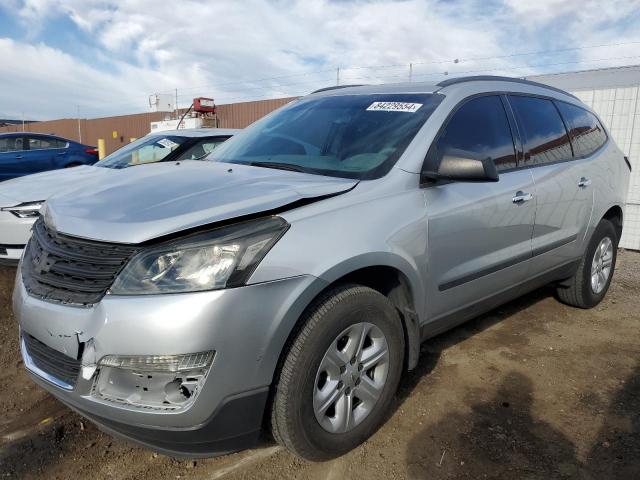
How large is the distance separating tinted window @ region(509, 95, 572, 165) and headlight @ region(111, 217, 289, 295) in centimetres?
230

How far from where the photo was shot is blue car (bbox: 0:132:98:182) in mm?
10008

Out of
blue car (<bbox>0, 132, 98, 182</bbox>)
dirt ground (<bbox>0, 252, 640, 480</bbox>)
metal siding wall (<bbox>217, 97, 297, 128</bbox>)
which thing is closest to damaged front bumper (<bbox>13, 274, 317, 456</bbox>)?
dirt ground (<bbox>0, 252, 640, 480</bbox>)

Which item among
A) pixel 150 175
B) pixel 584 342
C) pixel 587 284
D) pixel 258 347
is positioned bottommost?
pixel 584 342

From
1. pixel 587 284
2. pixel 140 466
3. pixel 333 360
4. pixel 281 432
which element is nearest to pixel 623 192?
pixel 587 284

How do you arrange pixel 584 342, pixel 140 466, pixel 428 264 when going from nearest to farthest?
pixel 140 466 < pixel 428 264 < pixel 584 342

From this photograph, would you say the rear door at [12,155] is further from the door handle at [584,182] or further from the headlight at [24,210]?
the door handle at [584,182]

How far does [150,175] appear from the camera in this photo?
8.66ft

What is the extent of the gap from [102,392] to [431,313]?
165 centimetres

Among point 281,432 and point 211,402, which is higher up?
point 211,402

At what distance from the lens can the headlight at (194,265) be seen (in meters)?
1.83

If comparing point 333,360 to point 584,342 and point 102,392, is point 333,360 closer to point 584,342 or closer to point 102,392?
point 102,392

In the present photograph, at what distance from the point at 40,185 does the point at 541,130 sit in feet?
14.4

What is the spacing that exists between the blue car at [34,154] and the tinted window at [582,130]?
9672 mm

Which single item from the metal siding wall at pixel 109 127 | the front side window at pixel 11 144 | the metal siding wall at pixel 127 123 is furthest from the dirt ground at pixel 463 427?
the metal siding wall at pixel 109 127
